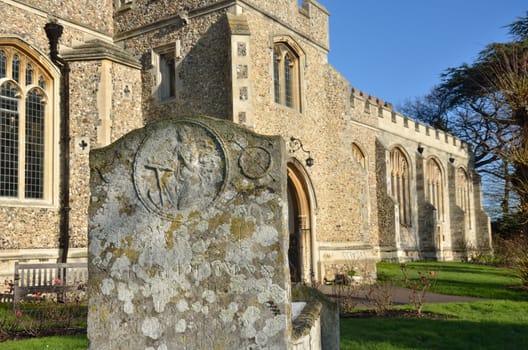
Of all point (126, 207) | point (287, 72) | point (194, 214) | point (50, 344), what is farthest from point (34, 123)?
point (194, 214)

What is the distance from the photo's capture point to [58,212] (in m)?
12.8

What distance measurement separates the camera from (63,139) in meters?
13.2

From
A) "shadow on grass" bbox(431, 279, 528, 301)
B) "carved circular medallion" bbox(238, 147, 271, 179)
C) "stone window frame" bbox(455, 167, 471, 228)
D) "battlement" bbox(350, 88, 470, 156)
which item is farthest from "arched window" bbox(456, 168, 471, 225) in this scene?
"carved circular medallion" bbox(238, 147, 271, 179)

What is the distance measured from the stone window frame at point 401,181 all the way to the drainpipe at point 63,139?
17471 mm

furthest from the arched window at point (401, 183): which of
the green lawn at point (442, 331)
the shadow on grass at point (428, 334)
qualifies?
the shadow on grass at point (428, 334)

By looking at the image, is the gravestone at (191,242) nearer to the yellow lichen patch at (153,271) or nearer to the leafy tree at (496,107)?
the yellow lichen patch at (153,271)

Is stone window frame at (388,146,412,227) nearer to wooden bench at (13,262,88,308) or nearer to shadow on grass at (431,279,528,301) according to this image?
shadow on grass at (431,279,528,301)

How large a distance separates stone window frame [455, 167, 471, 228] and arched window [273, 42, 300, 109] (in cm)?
2086

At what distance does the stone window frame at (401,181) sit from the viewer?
90.5ft

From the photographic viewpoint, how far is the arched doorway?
49.5ft

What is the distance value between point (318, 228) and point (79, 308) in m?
7.48

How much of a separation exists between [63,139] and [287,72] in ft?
19.9

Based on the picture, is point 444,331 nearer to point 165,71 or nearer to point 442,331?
point 442,331

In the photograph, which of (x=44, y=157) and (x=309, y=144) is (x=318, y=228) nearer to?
(x=309, y=144)
